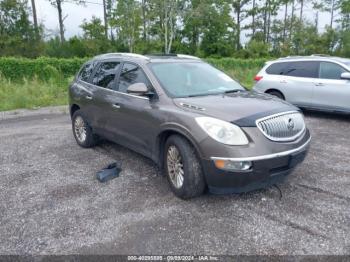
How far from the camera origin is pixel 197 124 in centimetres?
329

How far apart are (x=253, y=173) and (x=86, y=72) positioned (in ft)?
13.0

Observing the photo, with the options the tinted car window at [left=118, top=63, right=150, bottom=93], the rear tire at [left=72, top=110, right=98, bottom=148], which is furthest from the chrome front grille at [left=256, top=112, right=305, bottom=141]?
the rear tire at [left=72, top=110, right=98, bottom=148]

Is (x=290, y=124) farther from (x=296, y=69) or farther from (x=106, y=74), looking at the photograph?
(x=296, y=69)

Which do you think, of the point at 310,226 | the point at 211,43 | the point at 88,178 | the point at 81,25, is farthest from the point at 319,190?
the point at 211,43

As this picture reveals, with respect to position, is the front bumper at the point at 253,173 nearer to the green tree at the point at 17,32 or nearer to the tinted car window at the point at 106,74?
the tinted car window at the point at 106,74

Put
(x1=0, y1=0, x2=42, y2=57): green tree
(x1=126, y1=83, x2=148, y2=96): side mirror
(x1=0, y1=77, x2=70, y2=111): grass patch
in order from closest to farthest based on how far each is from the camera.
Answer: (x1=126, y1=83, x2=148, y2=96): side mirror, (x1=0, y1=77, x2=70, y2=111): grass patch, (x1=0, y1=0, x2=42, y2=57): green tree

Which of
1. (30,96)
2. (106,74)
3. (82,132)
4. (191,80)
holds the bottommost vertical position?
(82,132)

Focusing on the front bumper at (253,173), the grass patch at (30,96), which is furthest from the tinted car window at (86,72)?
the grass patch at (30,96)

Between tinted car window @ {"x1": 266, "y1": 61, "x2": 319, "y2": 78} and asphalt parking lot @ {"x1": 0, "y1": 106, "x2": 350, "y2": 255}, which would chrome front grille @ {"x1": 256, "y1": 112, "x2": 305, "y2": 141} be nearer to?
asphalt parking lot @ {"x1": 0, "y1": 106, "x2": 350, "y2": 255}

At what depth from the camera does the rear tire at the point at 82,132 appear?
5609 millimetres

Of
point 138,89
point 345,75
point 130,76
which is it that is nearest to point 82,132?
point 130,76

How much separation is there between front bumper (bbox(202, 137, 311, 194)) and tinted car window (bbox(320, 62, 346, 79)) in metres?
5.39

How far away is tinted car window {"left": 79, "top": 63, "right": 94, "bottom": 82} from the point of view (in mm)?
5625

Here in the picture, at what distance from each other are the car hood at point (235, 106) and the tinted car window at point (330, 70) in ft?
15.8
